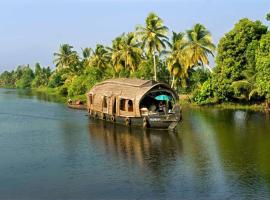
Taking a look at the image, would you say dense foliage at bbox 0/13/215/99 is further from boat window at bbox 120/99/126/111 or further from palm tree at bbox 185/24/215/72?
boat window at bbox 120/99/126/111

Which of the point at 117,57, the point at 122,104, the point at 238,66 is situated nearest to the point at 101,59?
the point at 117,57

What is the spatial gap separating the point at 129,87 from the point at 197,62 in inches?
709

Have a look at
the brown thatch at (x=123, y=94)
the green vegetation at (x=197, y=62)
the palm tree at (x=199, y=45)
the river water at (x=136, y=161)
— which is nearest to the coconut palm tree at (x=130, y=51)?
the green vegetation at (x=197, y=62)

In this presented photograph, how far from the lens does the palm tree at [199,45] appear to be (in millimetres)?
49375

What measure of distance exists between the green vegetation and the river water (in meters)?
7.35

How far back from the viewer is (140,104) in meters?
33.4

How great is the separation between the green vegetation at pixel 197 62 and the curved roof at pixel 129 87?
1117 cm

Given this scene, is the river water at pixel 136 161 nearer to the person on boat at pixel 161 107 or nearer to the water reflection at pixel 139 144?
the water reflection at pixel 139 144

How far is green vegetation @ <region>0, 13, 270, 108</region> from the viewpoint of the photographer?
141 ft

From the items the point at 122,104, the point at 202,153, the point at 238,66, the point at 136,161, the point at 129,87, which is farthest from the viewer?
the point at 238,66

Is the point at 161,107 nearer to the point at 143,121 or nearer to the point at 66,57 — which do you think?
the point at 143,121

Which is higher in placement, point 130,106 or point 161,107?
point 130,106

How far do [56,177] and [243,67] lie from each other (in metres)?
29.2

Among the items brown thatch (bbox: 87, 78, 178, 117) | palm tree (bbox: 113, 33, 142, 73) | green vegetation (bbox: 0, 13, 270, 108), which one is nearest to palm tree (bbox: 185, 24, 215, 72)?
green vegetation (bbox: 0, 13, 270, 108)
